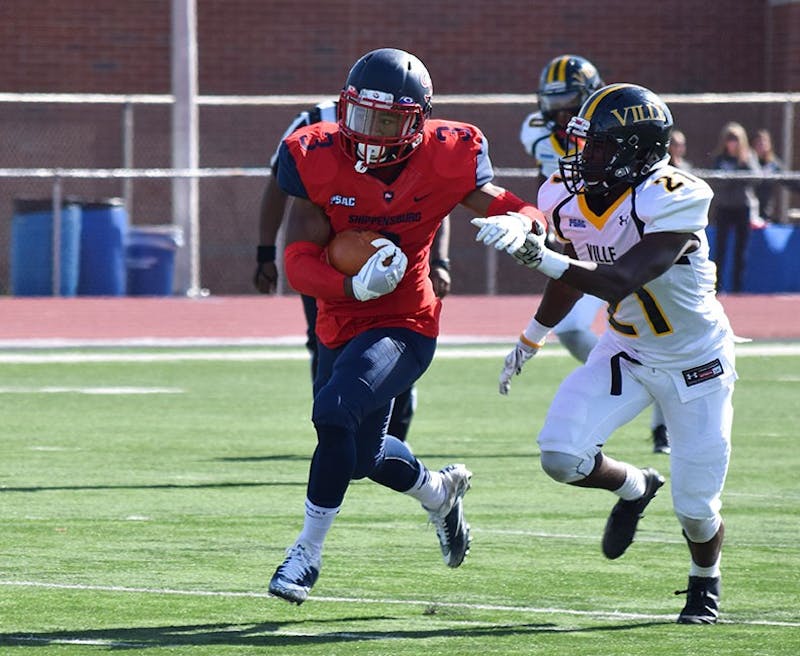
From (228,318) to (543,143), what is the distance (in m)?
7.59

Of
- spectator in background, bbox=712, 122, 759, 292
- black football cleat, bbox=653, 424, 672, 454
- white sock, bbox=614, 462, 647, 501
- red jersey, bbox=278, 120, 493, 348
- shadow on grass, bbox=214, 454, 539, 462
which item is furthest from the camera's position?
spectator in background, bbox=712, 122, 759, 292

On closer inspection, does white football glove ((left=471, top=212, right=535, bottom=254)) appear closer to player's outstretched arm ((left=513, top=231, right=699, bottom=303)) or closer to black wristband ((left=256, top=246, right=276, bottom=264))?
player's outstretched arm ((left=513, top=231, right=699, bottom=303))

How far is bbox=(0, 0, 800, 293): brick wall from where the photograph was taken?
71.4 ft

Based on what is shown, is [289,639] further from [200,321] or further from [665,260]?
[200,321]

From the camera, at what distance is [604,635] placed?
564 cm

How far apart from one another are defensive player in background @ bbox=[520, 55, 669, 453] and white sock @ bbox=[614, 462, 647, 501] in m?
3.48

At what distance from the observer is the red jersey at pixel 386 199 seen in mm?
6238

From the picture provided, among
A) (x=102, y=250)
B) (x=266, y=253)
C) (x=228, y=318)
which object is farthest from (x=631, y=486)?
(x=102, y=250)

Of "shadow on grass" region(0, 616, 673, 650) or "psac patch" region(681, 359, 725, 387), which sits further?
"psac patch" region(681, 359, 725, 387)

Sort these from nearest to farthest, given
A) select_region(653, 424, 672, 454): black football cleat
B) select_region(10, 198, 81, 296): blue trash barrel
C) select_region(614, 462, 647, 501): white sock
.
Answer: select_region(614, 462, 647, 501): white sock
select_region(653, 424, 672, 454): black football cleat
select_region(10, 198, 81, 296): blue trash barrel

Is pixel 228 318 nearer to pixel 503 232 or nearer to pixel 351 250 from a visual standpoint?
pixel 351 250

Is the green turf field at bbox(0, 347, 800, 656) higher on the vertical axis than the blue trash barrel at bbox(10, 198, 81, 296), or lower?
higher

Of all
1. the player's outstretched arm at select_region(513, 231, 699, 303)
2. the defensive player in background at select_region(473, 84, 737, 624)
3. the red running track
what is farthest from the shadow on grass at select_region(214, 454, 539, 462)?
the red running track

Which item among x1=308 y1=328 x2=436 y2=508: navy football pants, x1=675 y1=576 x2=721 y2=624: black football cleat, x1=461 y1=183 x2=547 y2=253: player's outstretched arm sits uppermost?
x1=461 y1=183 x2=547 y2=253: player's outstretched arm
